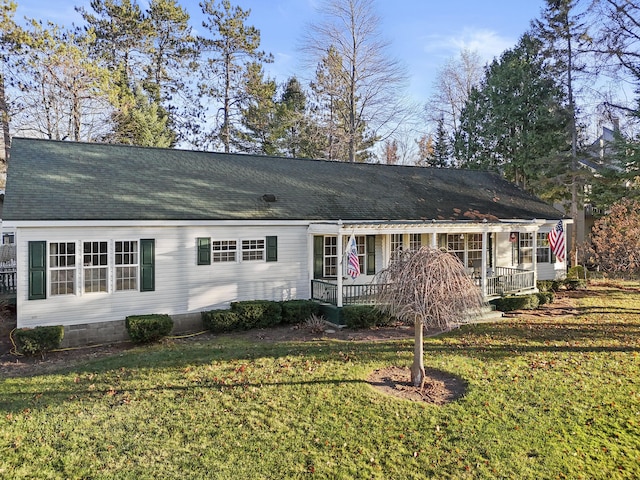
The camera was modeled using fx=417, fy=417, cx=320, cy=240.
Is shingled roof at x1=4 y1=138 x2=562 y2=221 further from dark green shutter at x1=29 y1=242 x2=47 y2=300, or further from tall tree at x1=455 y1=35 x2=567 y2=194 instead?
tall tree at x1=455 y1=35 x2=567 y2=194

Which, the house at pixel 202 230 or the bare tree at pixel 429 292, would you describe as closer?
the bare tree at pixel 429 292

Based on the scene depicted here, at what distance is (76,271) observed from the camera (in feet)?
36.8

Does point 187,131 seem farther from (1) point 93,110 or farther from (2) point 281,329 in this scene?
(2) point 281,329

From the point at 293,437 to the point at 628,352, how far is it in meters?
8.90

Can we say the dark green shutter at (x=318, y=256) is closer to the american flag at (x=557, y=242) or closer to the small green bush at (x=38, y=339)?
the small green bush at (x=38, y=339)

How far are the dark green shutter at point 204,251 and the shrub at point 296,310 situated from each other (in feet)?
9.03

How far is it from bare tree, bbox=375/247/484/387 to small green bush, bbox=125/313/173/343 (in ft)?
21.3

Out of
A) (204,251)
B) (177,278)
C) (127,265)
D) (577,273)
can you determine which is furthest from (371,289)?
(577,273)

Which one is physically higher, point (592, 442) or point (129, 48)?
point (129, 48)

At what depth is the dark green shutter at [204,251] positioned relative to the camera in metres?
Answer: 12.8

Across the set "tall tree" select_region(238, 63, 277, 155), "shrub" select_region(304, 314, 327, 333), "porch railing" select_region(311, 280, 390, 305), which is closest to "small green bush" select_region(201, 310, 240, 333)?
"shrub" select_region(304, 314, 327, 333)

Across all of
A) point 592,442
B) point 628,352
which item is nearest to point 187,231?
point 592,442

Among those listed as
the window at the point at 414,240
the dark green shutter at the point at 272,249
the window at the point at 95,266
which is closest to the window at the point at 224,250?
the dark green shutter at the point at 272,249

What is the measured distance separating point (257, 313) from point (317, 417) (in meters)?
6.36
